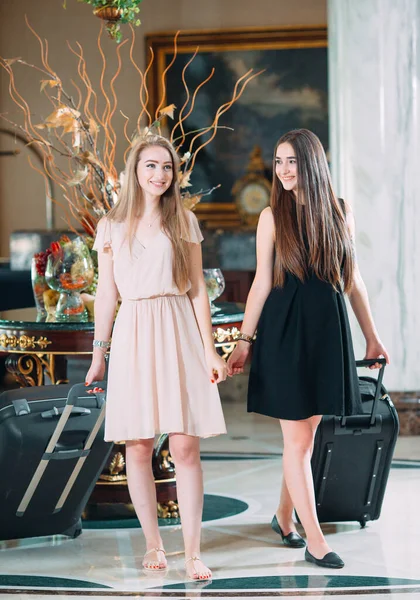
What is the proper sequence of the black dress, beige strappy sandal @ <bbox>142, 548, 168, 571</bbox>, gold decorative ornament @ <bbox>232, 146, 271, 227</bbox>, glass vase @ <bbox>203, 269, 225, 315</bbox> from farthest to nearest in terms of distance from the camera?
gold decorative ornament @ <bbox>232, 146, 271, 227</bbox> < glass vase @ <bbox>203, 269, 225, 315</bbox> < beige strappy sandal @ <bbox>142, 548, 168, 571</bbox> < the black dress

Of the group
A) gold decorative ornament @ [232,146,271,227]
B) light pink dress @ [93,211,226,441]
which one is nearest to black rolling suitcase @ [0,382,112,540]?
light pink dress @ [93,211,226,441]

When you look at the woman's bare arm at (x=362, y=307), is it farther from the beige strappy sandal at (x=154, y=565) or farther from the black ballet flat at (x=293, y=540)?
the beige strappy sandal at (x=154, y=565)

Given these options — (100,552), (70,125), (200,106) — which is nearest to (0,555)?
(100,552)

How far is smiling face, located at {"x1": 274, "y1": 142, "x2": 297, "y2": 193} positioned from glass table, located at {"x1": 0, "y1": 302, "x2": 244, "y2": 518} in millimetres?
964

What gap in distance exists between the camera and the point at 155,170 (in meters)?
3.65

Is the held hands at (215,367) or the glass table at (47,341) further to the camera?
the glass table at (47,341)

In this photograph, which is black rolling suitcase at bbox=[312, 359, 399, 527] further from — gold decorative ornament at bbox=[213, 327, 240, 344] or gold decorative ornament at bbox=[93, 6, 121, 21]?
gold decorative ornament at bbox=[93, 6, 121, 21]

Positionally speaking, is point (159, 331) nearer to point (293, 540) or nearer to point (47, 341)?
point (47, 341)

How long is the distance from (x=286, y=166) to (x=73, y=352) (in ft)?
4.25

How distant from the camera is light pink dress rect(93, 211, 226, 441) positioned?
3.60 m

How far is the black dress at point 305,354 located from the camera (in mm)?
3688

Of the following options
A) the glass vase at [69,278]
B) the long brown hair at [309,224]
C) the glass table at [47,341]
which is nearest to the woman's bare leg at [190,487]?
the long brown hair at [309,224]

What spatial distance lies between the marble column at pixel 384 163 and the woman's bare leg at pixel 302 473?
2702 mm

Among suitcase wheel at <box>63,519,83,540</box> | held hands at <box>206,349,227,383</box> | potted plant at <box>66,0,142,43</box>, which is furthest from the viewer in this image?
potted plant at <box>66,0,142,43</box>
